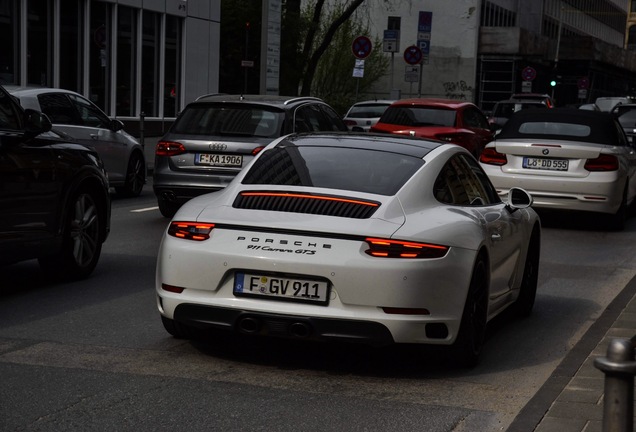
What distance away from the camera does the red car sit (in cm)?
2177

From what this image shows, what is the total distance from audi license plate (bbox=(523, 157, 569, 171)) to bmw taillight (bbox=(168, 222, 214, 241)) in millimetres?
9761

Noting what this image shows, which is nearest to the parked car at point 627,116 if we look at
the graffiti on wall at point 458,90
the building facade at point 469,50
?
the building facade at point 469,50

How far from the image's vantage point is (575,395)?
19.7 feet

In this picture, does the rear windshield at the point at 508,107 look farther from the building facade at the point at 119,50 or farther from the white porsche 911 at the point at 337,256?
the white porsche 911 at the point at 337,256

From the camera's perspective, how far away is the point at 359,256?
21.1 feet

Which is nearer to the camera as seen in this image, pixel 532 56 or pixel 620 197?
pixel 620 197

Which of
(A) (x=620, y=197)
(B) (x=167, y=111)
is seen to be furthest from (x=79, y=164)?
(B) (x=167, y=111)

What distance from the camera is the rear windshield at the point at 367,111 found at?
3519 centimetres

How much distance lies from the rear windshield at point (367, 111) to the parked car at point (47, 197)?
25099 millimetres

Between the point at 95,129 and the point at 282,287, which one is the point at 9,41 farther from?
the point at 282,287

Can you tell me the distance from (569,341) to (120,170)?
1136 cm

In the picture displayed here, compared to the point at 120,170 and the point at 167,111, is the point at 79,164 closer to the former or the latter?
the point at 120,170

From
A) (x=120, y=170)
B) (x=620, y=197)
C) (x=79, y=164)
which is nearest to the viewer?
(x=79, y=164)

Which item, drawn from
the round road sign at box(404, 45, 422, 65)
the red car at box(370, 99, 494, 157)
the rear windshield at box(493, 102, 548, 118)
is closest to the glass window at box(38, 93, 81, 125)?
the red car at box(370, 99, 494, 157)
